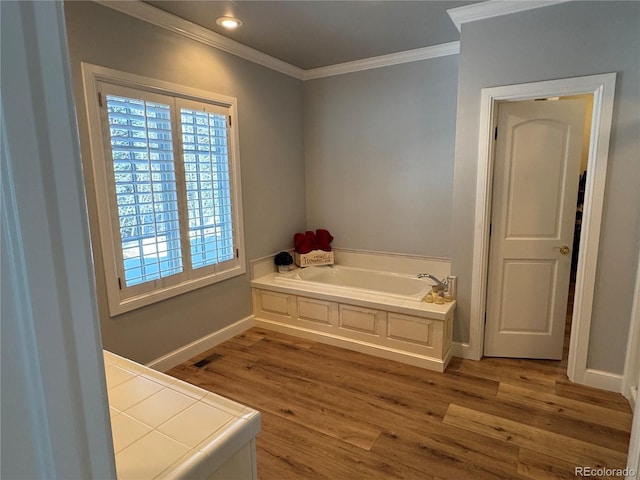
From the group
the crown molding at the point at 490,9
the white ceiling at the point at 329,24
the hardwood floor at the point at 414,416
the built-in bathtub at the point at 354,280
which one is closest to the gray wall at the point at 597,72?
the crown molding at the point at 490,9

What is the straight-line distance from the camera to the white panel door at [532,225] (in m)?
2.78

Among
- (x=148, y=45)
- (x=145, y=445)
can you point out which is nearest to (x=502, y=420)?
(x=145, y=445)

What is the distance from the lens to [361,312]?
325 cm

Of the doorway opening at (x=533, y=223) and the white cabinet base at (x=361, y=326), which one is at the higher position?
the doorway opening at (x=533, y=223)

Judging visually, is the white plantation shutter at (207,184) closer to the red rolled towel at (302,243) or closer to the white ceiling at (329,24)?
the white ceiling at (329,24)

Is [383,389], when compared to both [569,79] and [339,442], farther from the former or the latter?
[569,79]

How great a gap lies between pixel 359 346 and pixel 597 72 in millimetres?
2641

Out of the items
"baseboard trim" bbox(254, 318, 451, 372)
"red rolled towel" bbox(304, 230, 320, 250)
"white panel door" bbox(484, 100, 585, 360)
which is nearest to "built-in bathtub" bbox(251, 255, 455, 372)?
"baseboard trim" bbox(254, 318, 451, 372)

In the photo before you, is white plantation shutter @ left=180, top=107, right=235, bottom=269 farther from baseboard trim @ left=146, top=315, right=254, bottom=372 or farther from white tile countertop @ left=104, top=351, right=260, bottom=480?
white tile countertop @ left=104, top=351, right=260, bottom=480

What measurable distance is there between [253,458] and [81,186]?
94 centimetres

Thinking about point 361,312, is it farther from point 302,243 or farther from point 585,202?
point 585,202

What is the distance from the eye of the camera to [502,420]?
2.34 m

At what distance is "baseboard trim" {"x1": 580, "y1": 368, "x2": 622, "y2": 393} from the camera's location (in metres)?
2.61

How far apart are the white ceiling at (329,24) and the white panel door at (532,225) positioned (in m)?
0.93
